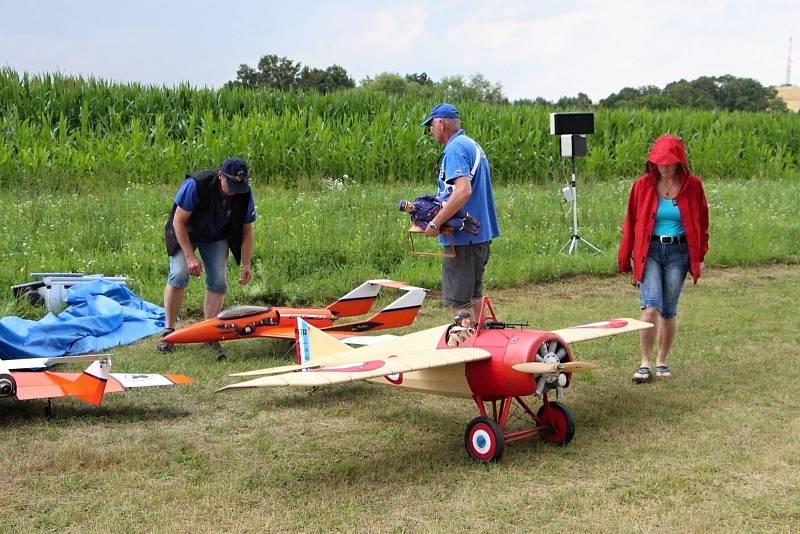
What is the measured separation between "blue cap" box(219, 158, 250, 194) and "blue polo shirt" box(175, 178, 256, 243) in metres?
0.24

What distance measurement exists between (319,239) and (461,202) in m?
5.53

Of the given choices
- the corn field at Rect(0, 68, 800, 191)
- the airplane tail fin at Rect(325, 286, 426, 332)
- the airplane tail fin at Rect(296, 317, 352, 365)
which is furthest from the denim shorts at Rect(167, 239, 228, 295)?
the corn field at Rect(0, 68, 800, 191)

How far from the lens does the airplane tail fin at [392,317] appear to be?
23.6 feet

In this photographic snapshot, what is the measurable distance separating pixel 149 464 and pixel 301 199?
9.22 metres

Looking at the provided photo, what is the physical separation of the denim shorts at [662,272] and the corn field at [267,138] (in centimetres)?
1045

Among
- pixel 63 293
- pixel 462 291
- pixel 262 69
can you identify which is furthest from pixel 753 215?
pixel 262 69

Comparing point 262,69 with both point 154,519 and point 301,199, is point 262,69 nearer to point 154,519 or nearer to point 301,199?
point 301,199

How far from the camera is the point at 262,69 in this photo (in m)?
45.7

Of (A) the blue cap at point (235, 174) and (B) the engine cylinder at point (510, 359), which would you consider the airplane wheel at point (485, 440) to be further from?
(A) the blue cap at point (235, 174)

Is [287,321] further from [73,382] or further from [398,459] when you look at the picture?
[398,459]

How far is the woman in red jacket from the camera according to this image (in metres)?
5.97

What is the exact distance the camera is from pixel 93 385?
519cm

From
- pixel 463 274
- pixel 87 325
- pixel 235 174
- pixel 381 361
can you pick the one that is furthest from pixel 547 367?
pixel 87 325

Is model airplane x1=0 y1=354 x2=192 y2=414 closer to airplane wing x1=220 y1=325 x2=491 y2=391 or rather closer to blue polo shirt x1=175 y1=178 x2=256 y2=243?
airplane wing x1=220 y1=325 x2=491 y2=391
